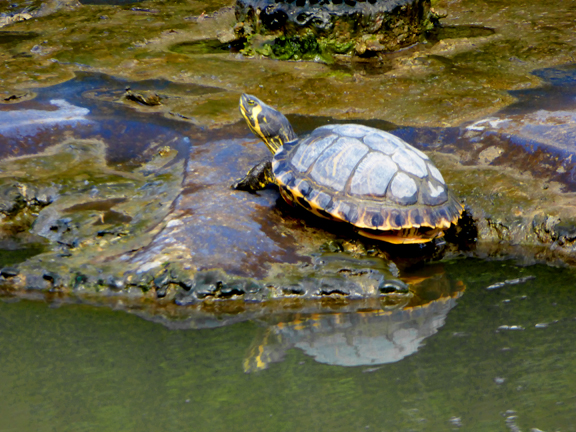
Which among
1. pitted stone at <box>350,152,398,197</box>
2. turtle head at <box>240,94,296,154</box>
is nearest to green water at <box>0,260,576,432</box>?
pitted stone at <box>350,152,398,197</box>

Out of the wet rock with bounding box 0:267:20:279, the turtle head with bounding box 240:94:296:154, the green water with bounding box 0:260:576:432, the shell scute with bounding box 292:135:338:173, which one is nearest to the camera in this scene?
the green water with bounding box 0:260:576:432

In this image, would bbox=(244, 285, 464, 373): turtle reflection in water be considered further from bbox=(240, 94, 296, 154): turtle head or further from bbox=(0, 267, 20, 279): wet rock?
bbox=(240, 94, 296, 154): turtle head

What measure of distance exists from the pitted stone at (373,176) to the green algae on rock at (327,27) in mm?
3690

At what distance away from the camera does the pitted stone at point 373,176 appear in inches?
146

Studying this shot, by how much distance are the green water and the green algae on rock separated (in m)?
4.93

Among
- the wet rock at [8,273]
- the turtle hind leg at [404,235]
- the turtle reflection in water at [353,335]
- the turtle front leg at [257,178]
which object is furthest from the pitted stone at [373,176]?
the wet rock at [8,273]

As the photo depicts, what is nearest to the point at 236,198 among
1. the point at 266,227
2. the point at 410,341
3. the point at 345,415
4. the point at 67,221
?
the point at 266,227

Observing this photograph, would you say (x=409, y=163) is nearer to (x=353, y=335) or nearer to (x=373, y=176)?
(x=373, y=176)

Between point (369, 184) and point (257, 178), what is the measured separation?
881 millimetres

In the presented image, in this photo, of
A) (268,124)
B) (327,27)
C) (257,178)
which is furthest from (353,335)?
(327,27)

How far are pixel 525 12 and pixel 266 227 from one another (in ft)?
21.8

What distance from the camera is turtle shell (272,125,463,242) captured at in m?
3.65

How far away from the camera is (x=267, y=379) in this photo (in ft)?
7.98

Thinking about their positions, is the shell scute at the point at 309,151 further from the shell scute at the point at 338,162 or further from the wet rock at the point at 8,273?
the wet rock at the point at 8,273
